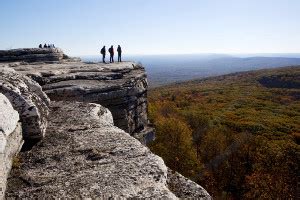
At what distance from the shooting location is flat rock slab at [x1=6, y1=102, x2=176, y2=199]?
9.03 metres

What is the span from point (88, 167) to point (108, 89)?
13.2m

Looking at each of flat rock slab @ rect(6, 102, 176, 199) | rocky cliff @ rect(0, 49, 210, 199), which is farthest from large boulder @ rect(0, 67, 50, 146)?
flat rock slab @ rect(6, 102, 176, 199)

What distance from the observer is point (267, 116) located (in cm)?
9619

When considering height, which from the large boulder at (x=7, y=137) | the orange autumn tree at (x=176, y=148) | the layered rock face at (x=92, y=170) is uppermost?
the large boulder at (x=7, y=137)

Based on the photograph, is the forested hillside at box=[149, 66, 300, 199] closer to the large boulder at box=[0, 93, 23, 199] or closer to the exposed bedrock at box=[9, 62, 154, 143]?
the exposed bedrock at box=[9, 62, 154, 143]

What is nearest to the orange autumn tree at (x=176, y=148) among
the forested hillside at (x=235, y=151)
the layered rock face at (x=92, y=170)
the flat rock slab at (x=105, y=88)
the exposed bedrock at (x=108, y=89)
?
the forested hillside at (x=235, y=151)

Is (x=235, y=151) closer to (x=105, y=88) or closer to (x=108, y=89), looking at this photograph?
(x=108, y=89)

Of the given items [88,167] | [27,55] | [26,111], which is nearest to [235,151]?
[27,55]

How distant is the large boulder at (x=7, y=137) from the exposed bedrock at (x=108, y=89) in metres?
9.17

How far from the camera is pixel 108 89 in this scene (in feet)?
76.0

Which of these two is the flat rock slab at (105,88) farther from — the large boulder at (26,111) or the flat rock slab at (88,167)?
the flat rock slab at (88,167)

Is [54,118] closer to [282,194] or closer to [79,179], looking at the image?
[79,179]

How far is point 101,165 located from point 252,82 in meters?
191

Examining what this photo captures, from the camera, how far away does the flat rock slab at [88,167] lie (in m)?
9.03
